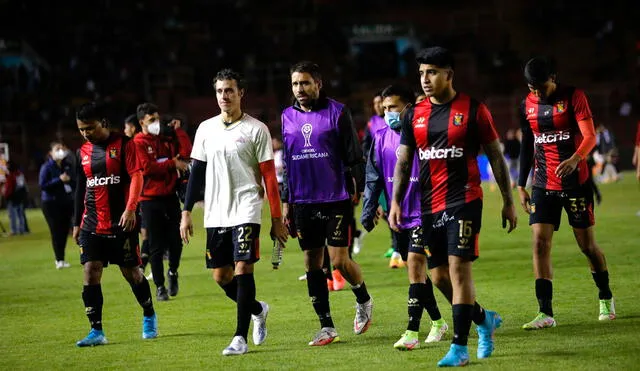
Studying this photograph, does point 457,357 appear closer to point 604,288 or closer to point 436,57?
point 436,57

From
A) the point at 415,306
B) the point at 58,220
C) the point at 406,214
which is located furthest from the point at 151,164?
the point at 58,220

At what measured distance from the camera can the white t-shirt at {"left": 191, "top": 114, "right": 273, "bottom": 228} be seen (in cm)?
890

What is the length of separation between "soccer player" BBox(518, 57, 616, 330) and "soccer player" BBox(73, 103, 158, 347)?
3.54m

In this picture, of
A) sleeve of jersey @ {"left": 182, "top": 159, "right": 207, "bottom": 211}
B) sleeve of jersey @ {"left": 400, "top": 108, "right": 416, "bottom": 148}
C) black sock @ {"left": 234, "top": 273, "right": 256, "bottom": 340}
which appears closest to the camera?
sleeve of jersey @ {"left": 400, "top": 108, "right": 416, "bottom": 148}

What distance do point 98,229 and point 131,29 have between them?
3372 cm

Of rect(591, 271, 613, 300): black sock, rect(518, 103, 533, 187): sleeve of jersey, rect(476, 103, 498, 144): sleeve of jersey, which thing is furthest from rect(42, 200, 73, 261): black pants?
rect(476, 103, 498, 144): sleeve of jersey

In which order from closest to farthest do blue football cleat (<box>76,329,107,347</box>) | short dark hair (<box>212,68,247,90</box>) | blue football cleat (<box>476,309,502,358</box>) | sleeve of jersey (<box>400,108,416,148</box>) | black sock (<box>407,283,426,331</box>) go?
1. sleeve of jersey (<box>400,108,416,148</box>)
2. blue football cleat (<box>476,309,502,358</box>)
3. black sock (<box>407,283,426,331</box>)
4. short dark hair (<box>212,68,247,90</box>)
5. blue football cleat (<box>76,329,107,347</box>)

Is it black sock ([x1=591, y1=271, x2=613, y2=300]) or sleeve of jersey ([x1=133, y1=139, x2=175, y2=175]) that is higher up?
sleeve of jersey ([x1=133, y1=139, x2=175, y2=175])

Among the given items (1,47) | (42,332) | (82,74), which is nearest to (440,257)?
(42,332)

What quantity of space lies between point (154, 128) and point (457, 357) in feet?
20.7

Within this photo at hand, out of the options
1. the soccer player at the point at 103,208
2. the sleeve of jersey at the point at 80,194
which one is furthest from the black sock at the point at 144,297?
the sleeve of jersey at the point at 80,194

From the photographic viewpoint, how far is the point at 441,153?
7809 mm

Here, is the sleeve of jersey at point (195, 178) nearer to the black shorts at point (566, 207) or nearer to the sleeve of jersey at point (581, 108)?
the black shorts at point (566, 207)

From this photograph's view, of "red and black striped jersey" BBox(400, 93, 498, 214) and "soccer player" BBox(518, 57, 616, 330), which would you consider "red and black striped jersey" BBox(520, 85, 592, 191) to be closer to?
"soccer player" BBox(518, 57, 616, 330)
